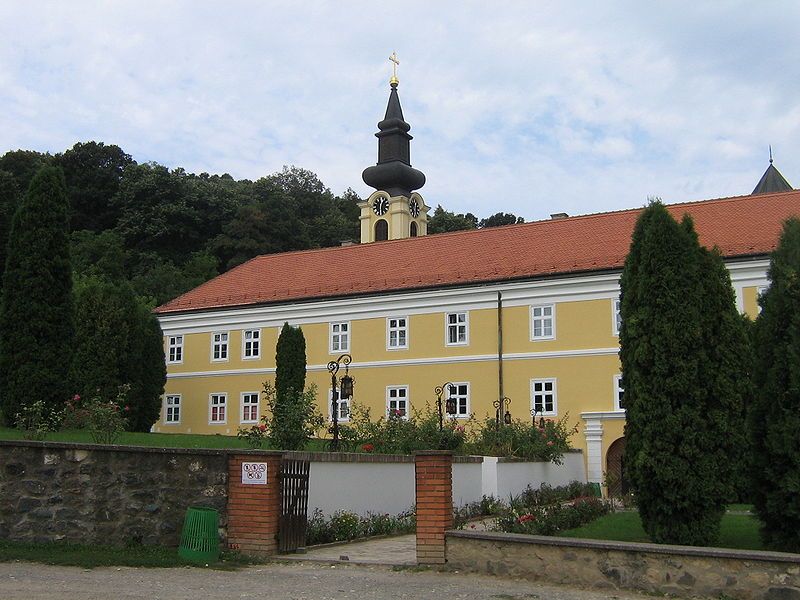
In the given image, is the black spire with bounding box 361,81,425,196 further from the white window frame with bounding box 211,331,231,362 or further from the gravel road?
the gravel road

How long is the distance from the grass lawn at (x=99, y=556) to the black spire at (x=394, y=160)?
47251mm

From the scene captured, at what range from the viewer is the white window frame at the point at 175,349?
40219 millimetres

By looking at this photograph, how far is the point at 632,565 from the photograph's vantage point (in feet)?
33.3

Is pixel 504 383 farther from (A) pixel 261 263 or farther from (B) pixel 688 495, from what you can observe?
(B) pixel 688 495

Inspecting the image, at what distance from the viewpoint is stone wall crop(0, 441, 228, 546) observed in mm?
12461

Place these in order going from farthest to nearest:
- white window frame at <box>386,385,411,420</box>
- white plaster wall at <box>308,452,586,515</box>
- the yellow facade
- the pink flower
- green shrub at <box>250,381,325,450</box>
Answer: white window frame at <box>386,385,411,420</box>, the yellow facade, green shrub at <box>250,381,325,450</box>, white plaster wall at <box>308,452,586,515</box>, the pink flower

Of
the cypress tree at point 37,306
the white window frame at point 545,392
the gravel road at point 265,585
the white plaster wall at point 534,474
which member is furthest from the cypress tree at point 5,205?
the gravel road at point 265,585

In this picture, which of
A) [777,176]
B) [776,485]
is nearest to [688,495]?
[776,485]

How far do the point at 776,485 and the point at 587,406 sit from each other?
2033 cm

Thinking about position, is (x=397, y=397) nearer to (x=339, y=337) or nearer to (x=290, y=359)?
(x=339, y=337)

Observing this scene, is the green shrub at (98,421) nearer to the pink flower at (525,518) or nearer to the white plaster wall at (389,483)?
the white plaster wall at (389,483)

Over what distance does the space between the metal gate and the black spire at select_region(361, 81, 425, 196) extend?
151 ft

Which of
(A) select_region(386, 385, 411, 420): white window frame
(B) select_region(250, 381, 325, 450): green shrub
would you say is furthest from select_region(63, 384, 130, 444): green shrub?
(A) select_region(386, 385, 411, 420): white window frame

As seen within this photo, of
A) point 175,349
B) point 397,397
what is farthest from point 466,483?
point 175,349
